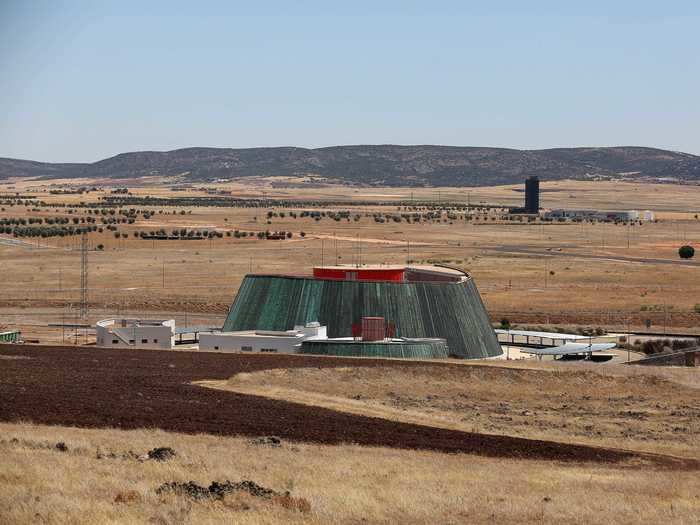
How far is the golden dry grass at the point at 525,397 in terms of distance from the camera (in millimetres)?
41562

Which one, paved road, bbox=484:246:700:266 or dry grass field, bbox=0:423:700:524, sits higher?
dry grass field, bbox=0:423:700:524

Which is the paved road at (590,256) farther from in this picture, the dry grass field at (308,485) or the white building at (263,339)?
the dry grass field at (308,485)

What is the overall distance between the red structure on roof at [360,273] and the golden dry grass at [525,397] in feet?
35.4

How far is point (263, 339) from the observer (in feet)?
199

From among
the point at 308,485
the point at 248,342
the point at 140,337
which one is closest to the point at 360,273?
the point at 248,342

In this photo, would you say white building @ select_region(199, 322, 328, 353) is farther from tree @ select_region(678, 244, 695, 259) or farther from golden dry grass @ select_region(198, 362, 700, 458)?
tree @ select_region(678, 244, 695, 259)

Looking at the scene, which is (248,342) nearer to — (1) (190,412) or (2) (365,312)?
(2) (365,312)

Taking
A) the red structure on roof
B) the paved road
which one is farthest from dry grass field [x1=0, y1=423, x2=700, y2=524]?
the paved road

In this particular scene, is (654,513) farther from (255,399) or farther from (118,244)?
(118,244)

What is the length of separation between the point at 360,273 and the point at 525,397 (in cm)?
1651

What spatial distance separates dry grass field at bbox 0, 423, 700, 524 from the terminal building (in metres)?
26.8

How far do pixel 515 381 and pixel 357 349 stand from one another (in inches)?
337

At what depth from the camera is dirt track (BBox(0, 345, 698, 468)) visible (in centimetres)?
3578

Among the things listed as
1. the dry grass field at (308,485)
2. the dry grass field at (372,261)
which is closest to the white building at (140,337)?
the dry grass field at (372,261)
